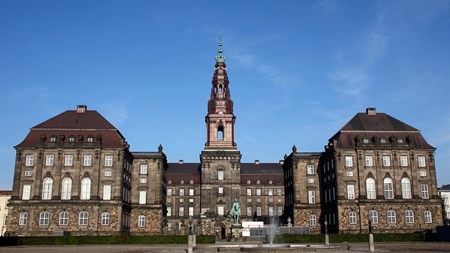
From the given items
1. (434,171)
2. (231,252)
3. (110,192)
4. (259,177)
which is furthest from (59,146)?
(259,177)

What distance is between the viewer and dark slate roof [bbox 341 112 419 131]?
82.4 meters

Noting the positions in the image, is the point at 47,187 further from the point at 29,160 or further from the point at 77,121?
the point at 77,121

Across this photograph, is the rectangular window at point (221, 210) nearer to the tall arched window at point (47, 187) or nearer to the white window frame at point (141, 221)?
the white window frame at point (141, 221)

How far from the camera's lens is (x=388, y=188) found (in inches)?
3086

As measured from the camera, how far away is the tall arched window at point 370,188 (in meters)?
A: 78.0

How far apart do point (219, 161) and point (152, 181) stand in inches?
977

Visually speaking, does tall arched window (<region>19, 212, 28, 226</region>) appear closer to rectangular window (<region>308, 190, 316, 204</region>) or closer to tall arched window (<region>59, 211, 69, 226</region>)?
tall arched window (<region>59, 211, 69, 226</region>)

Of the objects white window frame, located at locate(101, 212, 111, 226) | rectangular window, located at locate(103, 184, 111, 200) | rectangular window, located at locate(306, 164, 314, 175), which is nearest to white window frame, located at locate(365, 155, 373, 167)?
rectangular window, located at locate(306, 164, 314, 175)

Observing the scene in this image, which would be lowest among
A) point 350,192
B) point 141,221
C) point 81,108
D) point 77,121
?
point 141,221

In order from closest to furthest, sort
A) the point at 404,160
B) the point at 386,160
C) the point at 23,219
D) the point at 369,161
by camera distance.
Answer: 1. the point at 23,219
2. the point at 369,161
3. the point at 386,160
4. the point at 404,160

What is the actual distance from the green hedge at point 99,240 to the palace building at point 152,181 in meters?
14.0

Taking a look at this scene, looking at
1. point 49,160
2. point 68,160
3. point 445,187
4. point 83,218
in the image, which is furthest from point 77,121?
point 445,187

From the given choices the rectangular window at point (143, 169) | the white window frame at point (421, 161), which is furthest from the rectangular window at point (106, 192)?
the white window frame at point (421, 161)

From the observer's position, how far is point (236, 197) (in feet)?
355
